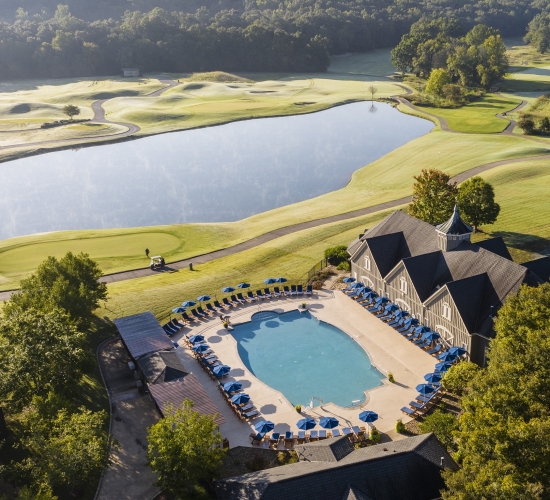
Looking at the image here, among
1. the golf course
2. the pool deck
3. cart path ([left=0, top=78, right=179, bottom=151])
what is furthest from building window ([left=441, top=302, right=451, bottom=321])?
cart path ([left=0, top=78, right=179, bottom=151])

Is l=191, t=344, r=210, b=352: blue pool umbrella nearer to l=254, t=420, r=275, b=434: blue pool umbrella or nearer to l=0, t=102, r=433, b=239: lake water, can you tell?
l=254, t=420, r=275, b=434: blue pool umbrella

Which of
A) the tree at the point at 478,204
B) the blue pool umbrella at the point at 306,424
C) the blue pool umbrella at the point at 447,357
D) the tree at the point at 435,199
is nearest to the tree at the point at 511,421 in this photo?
the blue pool umbrella at the point at 447,357

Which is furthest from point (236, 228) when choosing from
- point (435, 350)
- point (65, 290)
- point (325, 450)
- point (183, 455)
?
point (183, 455)

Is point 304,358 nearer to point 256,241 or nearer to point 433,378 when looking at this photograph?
point 433,378

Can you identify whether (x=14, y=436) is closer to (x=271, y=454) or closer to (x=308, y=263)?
→ (x=271, y=454)

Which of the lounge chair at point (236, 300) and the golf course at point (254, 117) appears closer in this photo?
the lounge chair at point (236, 300)

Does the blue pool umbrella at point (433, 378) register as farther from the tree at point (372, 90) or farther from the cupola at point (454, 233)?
the tree at point (372, 90)

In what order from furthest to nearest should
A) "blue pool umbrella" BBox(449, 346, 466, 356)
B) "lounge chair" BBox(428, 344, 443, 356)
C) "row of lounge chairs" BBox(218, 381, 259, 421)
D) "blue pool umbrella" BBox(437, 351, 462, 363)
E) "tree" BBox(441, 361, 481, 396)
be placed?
"lounge chair" BBox(428, 344, 443, 356), "blue pool umbrella" BBox(449, 346, 466, 356), "blue pool umbrella" BBox(437, 351, 462, 363), "row of lounge chairs" BBox(218, 381, 259, 421), "tree" BBox(441, 361, 481, 396)

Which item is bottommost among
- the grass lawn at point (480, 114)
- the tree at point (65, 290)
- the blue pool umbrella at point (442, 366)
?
the blue pool umbrella at point (442, 366)
